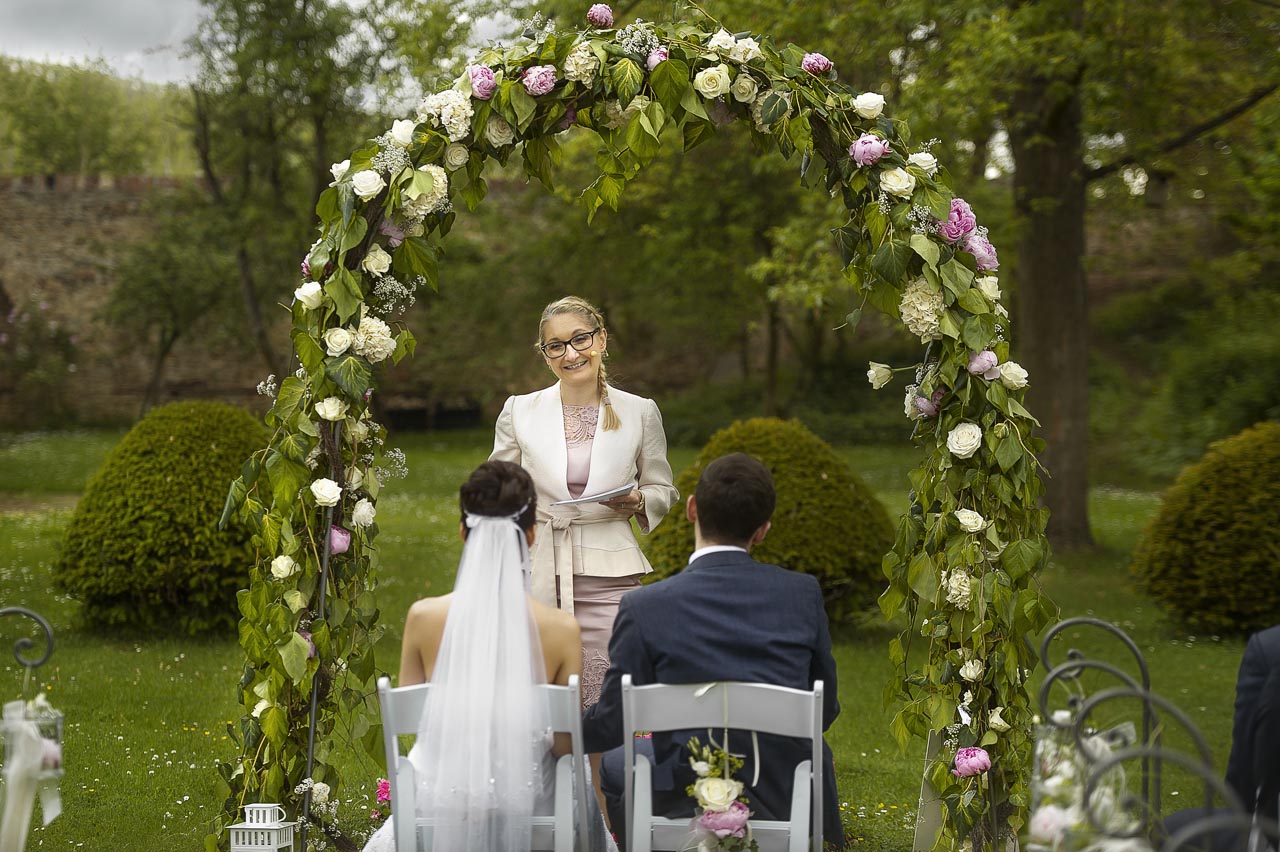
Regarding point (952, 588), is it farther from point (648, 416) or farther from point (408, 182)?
point (408, 182)

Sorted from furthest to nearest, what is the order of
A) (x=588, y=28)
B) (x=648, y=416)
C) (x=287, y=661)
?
(x=648, y=416), (x=588, y=28), (x=287, y=661)

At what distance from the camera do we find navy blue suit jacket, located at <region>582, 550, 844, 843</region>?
128 inches

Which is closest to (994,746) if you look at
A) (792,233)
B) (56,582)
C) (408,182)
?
(408,182)

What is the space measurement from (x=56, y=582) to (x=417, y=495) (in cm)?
835

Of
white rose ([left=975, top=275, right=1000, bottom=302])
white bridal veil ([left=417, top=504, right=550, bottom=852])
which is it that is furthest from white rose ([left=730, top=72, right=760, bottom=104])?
white bridal veil ([left=417, top=504, right=550, bottom=852])

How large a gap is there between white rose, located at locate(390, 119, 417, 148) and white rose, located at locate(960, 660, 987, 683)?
8.19 ft

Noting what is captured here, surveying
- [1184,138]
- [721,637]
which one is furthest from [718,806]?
[1184,138]

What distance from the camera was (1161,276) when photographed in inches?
972

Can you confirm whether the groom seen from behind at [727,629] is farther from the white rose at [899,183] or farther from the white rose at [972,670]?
the white rose at [899,183]

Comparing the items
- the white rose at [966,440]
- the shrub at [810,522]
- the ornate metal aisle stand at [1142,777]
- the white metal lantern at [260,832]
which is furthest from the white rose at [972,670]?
the shrub at [810,522]

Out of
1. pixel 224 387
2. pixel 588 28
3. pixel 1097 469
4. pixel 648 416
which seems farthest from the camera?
pixel 224 387

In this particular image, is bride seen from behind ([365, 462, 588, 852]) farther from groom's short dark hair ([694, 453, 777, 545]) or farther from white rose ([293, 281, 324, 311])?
white rose ([293, 281, 324, 311])

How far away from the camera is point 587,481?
4.46 metres

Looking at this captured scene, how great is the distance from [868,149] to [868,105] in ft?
0.55
